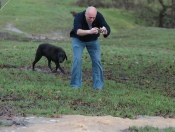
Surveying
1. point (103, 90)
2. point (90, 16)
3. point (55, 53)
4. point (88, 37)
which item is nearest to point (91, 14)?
point (90, 16)

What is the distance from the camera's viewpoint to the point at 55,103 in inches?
312

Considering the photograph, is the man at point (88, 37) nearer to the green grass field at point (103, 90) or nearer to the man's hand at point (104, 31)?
the man's hand at point (104, 31)

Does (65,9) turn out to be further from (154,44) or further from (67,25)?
(154,44)

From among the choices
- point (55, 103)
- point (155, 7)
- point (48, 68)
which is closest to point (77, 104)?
point (55, 103)

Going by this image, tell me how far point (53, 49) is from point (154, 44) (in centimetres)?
1224

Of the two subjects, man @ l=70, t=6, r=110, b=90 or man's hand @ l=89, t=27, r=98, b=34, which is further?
man @ l=70, t=6, r=110, b=90

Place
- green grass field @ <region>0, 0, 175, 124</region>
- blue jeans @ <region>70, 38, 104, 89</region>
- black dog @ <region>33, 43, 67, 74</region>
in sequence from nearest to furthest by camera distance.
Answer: green grass field @ <region>0, 0, 175, 124</region> < blue jeans @ <region>70, 38, 104, 89</region> < black dog @ <region>33, 43, 67, 74</region>

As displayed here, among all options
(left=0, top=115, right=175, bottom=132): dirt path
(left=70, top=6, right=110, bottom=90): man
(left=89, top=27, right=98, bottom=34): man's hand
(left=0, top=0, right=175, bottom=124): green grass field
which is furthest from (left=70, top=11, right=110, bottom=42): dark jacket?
(left=0, top=115, right=175, bottom=132): dirt path

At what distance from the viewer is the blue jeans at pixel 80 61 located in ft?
31.6

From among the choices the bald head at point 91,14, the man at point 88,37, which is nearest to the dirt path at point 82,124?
the man at point 88,37

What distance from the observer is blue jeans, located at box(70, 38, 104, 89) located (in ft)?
31.6

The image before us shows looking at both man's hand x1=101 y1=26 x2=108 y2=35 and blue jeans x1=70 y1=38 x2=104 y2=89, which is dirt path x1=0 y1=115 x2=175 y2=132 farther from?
blue jeans x1=70 y1=38 x2=104 y2=89

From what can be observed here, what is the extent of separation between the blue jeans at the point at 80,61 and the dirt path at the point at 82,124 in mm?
2855

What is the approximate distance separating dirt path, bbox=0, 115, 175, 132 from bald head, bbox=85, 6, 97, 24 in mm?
2814
